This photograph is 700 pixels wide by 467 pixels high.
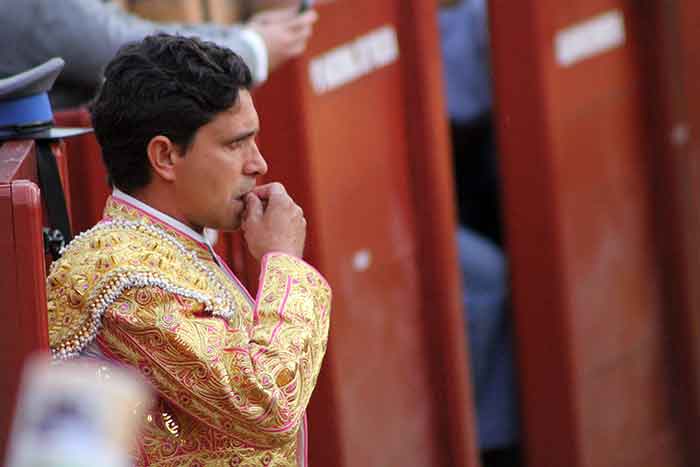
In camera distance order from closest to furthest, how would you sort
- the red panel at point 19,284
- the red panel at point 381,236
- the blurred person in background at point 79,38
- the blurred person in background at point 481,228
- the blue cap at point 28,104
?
the red panel at point 19,284
the blue cap at point 28,104
the blurred person in background at point 79,38
the red panel at point 381,236
the blurred person in background at point 481,228

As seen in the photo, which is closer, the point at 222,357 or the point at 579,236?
the point at 222,357

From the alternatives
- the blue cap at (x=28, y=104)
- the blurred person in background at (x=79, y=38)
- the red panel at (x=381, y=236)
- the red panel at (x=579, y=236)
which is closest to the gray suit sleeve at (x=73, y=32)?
the blurred person in background at (x=79, y=38)

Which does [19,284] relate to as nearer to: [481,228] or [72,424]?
[72,424]

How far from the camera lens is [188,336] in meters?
1.93

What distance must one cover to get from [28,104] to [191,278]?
1.58ft

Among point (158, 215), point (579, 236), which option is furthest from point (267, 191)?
point (579, 236)

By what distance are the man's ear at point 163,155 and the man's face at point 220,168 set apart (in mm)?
11

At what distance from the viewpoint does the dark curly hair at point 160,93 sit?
203 centimetres

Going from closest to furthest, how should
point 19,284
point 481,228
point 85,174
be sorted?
1. point 19,284
2. point 85,174
3. point 481,228

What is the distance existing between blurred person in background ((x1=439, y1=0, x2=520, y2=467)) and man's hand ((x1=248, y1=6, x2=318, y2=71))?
1.66 meters

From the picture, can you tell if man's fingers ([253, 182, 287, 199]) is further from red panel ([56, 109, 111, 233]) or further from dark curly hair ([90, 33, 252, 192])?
red panel ([56, 109, 111, 233])

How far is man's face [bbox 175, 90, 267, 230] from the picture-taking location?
6.82 ft

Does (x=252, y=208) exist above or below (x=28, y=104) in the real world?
below

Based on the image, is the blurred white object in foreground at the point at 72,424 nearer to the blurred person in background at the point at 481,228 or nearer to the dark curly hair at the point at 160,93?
the dark curly hair at the point at 160,93
